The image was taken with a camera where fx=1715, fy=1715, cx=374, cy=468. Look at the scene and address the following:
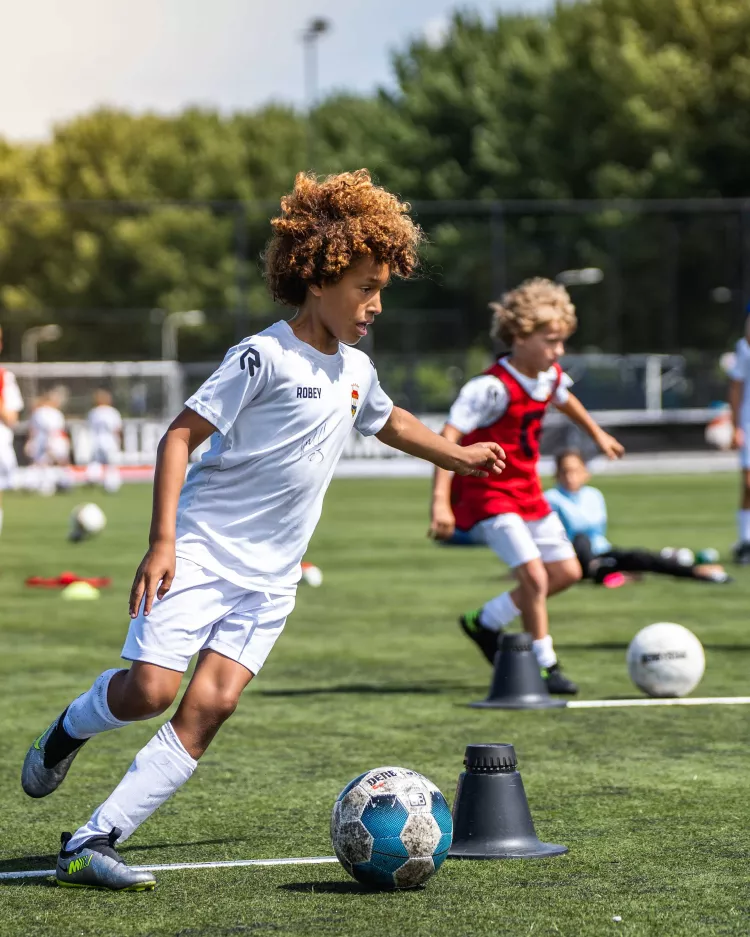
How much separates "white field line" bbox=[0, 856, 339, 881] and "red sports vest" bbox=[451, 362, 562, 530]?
3.38 metres

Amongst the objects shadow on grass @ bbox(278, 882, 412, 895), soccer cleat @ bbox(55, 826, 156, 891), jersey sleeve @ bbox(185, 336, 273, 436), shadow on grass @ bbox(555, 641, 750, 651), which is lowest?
shadow on grass @ bbox(555, 641, 750, 651)

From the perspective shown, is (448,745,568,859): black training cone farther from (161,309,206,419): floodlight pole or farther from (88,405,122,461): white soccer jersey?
(161,309,206,419): floodlight pole

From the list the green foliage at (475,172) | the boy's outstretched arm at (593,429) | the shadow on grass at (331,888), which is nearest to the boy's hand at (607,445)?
the boy's outstretched arm at (593,429)

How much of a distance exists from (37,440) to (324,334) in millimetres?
29978

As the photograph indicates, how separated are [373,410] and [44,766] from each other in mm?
1416

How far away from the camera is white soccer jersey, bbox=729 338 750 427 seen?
14609mm

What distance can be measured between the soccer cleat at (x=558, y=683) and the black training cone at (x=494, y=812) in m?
3.19

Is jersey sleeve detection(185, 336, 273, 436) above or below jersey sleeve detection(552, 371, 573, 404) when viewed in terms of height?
above

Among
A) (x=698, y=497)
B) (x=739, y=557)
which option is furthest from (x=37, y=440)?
(x=739, y=557)

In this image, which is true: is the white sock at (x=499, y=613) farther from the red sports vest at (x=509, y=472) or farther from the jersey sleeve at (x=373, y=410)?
the jersey sleeve at (x=373, y=410)

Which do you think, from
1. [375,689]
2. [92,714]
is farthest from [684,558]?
[92,714]

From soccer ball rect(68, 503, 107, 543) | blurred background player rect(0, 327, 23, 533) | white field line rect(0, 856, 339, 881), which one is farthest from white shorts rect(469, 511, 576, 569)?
soccer ball rect(68, 503, 107, 543)

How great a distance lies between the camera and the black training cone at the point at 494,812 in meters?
4.93

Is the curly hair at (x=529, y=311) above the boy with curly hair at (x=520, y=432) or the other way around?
above
